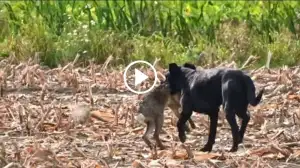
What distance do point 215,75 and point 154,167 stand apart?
2.24ft

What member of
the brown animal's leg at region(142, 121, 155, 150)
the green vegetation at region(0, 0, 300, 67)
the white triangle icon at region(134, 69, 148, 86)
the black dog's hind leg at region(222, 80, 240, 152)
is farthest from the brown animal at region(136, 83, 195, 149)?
the green vegetation at region(0, 0, 300, 67)

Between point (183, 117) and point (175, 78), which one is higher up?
Result: point (175, 78)

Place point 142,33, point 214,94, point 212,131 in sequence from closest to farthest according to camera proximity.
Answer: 1. point 214,94
2. point 212,131
3. point 142,33

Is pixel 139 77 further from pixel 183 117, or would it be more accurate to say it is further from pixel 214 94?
pixel 214 94

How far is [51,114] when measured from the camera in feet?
24.7

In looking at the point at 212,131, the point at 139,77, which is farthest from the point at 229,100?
the point at 139,77

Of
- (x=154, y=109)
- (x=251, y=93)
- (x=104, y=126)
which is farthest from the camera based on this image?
(x=104, y=126)

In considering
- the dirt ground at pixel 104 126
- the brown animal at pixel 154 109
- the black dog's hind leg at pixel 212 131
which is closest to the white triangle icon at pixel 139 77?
the dirt ground at pixel 104 126

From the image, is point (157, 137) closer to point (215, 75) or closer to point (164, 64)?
point (215, 75)

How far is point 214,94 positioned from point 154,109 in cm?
45

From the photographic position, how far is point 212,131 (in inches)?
250

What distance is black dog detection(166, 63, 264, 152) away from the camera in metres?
6.10

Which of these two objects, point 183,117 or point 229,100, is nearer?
point 229,100

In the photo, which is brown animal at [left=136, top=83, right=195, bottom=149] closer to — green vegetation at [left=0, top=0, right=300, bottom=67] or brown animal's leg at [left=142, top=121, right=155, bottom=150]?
brown animal's leg at [left=142, top=121, right=155, bottom=150]
